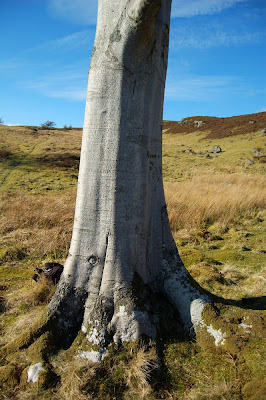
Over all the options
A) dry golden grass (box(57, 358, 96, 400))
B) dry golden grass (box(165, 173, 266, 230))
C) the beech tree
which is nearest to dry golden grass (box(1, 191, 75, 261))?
dry golden grass (box(165, 173, 266, 230))

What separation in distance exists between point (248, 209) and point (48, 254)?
6741 mm

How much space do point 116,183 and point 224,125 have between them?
32799 millimetres

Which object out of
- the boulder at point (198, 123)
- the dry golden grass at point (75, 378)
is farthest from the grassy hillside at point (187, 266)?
the boulder at point (198, 123)

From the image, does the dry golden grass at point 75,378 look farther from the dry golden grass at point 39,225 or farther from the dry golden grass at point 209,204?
the dry golden grass at point 209,204

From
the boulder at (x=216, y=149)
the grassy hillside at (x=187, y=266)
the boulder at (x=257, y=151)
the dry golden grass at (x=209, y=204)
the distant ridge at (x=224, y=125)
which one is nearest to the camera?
the grassy hillside at (x=187, y=266)

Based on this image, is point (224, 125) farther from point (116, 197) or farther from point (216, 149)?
point (116, 197)

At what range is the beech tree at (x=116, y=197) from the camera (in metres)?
2.96

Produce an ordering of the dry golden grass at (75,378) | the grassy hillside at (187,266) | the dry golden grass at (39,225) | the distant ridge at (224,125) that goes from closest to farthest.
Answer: the dry golden grass at (75,378) < the grassy hillside at (187,266) < the dry golden grass at (39,225) < the distant ridge at (224,125)


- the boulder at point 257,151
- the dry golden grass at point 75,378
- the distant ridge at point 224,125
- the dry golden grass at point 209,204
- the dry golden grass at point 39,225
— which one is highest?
the distant ridge at point 224,125

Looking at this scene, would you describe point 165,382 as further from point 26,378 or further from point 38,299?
point 38,299

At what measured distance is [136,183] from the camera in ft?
10.3

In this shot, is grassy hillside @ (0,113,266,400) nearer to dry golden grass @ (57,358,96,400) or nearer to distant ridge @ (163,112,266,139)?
dry golden grass @ (57,358,96,400)

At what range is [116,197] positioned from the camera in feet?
10.1

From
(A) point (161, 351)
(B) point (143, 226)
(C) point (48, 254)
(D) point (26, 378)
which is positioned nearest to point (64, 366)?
(D) point (26, 378)
